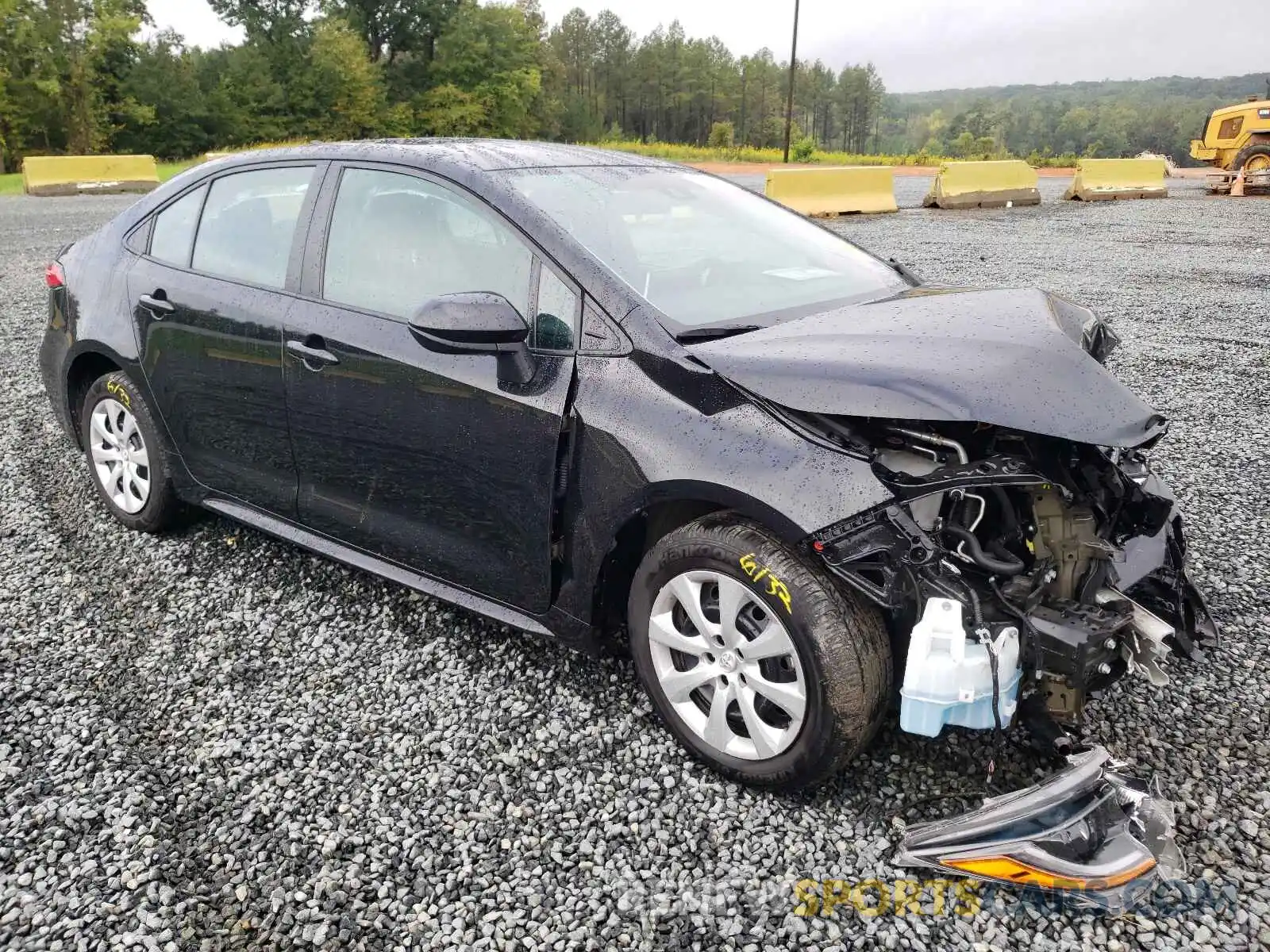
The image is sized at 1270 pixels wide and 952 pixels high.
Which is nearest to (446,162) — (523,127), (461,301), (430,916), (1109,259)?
(461,301)

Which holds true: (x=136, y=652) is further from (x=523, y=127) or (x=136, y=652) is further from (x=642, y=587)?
(x=523, y=127)

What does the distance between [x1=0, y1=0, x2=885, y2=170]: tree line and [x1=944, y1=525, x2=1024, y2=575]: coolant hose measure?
4261cm

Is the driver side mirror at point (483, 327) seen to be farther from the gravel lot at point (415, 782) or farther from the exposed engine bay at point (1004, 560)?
the gravel lot at point (415, 782)

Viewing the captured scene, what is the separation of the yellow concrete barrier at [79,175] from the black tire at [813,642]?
83.5ft

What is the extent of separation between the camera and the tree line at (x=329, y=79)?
50719 mm

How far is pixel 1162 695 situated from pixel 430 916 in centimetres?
228

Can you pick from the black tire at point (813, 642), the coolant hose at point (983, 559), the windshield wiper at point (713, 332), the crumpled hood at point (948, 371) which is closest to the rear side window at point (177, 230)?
the windshield wiper at point (713, 332)

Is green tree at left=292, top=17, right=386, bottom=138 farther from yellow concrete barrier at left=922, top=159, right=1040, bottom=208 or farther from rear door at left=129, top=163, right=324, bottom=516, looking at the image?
rear door at left=129, top=163, right=324, bottom=516

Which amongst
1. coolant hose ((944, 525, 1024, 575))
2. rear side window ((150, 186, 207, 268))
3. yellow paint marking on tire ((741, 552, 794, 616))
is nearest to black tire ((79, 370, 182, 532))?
rear side window ((150, 186, 207, 268))

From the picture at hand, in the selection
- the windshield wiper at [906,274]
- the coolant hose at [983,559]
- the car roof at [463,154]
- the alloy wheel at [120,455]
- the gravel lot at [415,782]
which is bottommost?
the gravel lot at [415,782]

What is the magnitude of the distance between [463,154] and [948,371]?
5.97 ft

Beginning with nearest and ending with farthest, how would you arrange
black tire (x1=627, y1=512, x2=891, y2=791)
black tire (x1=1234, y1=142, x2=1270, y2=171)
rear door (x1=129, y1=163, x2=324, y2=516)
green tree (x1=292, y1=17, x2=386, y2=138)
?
black tire (x1=627, y1=512, x2=891, y2=791), rear door (x1=129, y1=163, x2=324, y2=516), black tire (x1=1234, y1=142, x2=1270, y2=171), green tree (x1=292, y1=17, x2=386, y2=138)

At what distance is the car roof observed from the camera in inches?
122

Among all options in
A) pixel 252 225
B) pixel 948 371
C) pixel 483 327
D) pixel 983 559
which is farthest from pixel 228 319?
pixel 983 559
